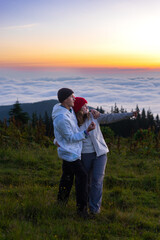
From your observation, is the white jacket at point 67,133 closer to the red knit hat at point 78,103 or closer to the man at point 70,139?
the man at point 70,139

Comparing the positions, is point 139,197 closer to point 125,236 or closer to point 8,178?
point 125,236

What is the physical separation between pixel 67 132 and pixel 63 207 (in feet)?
4.31

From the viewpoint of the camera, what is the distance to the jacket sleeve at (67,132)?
3.50 metres

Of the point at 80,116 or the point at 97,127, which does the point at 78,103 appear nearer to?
the point at 80,116

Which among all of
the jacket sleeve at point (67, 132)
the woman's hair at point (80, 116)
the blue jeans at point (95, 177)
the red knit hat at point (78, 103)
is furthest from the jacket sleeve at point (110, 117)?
the jacket sleeve at point (67, 132)

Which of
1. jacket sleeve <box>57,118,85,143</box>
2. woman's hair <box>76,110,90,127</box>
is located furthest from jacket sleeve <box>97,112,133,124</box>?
jacket sleeve <box>57,118,85,143</box>

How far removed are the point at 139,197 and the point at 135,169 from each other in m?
2.21

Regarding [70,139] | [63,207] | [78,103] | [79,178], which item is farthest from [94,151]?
[63,207]

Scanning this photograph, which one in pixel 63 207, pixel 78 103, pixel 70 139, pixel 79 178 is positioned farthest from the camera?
pixel 63 207

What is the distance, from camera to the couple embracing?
11.8 ft

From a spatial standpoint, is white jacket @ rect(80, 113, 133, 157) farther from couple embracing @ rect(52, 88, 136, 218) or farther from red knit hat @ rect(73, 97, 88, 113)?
red knit hat @ rect(73, 97, 88, 113)

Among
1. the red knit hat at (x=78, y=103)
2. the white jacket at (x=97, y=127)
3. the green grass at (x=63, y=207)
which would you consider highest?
the red knit hat at (x=78, y=103)

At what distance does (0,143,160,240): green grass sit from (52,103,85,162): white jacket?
3.09 feet

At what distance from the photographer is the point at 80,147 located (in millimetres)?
3842
